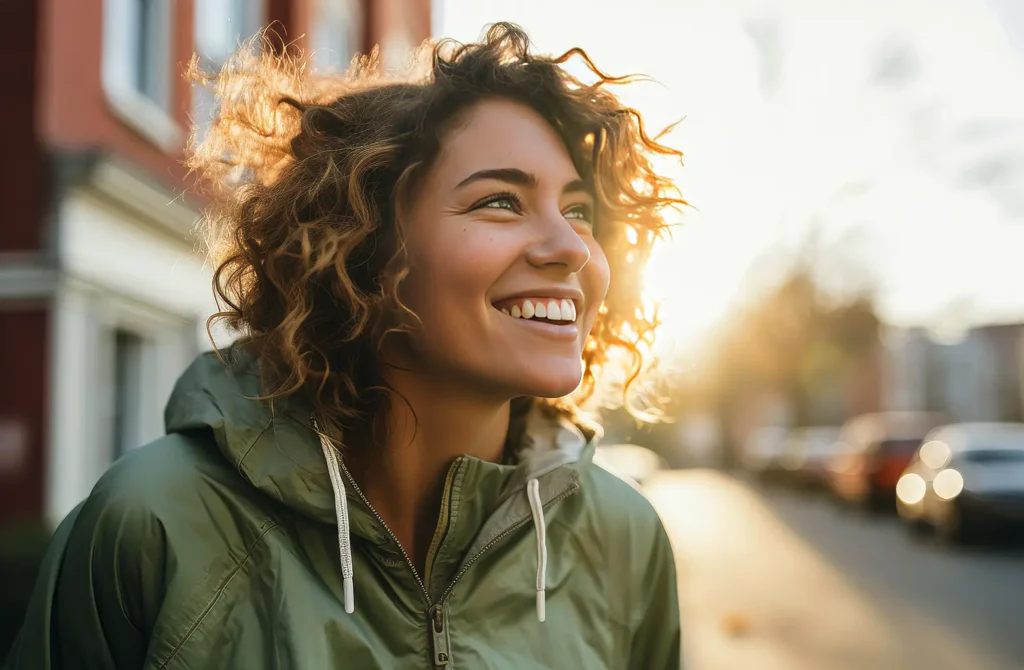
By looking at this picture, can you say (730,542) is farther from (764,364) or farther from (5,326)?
(764,364)

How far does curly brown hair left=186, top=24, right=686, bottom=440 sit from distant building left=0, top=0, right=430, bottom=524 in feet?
15.9

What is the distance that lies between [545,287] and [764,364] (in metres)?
58.5

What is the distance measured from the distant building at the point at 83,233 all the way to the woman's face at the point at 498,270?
207 inches

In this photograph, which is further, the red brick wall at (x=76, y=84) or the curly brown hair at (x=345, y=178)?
the red brick wall at (x=76, y=84)

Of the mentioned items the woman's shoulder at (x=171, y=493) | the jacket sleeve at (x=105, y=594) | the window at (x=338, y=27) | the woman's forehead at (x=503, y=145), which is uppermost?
the window at (x=338, y=27)

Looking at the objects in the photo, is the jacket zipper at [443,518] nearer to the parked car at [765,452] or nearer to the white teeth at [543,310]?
the white teeth at [543,310]

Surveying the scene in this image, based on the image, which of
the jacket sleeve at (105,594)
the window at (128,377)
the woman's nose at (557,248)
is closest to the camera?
the jacket sleeve at (105,594)

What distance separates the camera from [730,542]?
719 inches

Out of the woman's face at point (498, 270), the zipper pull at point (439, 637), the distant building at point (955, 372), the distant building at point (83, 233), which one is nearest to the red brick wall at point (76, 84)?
the distant building at point (83, 233)

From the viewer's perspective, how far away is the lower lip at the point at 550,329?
2270 mm

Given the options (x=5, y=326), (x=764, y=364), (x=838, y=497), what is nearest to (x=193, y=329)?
(x=5, y=326)

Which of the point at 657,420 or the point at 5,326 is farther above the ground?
the point at 5,326

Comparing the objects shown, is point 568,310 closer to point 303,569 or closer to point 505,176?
point 505,176

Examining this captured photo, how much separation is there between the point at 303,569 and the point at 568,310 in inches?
28.4
